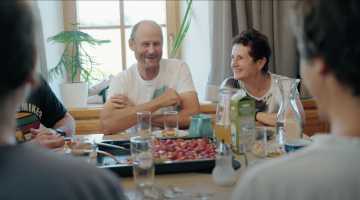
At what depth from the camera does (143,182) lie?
1017mm

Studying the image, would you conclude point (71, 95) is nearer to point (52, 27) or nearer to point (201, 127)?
point (52, 27)

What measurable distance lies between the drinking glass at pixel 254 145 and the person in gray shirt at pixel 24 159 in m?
→ 0.66

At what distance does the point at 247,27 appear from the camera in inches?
112

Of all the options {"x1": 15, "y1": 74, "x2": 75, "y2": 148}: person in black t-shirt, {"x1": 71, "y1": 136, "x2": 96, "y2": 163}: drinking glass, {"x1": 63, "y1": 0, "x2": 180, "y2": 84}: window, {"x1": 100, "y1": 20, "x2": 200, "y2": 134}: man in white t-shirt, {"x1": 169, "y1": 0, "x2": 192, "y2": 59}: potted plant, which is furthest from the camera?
{"x1": 63, "y1": 0, "x2": 180, "y2": 84}: window

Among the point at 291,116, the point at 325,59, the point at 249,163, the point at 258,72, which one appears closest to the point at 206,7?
the point at 258,72

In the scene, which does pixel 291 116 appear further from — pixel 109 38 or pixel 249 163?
pixel 109 38

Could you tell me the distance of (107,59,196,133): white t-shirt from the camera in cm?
221

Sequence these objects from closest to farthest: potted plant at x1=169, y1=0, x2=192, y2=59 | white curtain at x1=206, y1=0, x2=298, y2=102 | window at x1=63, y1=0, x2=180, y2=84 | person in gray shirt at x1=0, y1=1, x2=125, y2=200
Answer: person in gray shirt at x1=0, y1=1, x2=125, y2=200 → white curtain at x1=206, y1=0, x2=298, y2=102 → potted plant at x1=169, y1=0, x2=192, y2=59 → window at x1=63, y1=0, x2=180, y2=84

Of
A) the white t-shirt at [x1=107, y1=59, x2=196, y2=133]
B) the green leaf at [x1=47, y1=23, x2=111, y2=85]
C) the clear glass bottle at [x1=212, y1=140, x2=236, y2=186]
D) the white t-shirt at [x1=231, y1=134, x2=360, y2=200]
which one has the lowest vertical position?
the clear glass bottle at [x1=212, y1=140, x2=236, y2=186]

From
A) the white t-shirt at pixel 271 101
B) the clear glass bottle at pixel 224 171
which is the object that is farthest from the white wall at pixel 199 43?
the clear glass bottle at pixel 224 171

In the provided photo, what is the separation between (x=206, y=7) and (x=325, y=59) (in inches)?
103

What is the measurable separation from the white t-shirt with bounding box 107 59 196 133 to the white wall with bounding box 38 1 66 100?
1.05m

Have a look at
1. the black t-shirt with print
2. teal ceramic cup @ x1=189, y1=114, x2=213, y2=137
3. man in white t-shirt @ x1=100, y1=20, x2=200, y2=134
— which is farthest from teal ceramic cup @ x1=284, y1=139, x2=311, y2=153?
the black t-shirt with print

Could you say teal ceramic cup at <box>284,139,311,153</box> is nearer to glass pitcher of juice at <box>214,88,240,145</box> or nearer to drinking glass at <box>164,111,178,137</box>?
glass pitcher of juice at <box>214,88,240,145</box>
